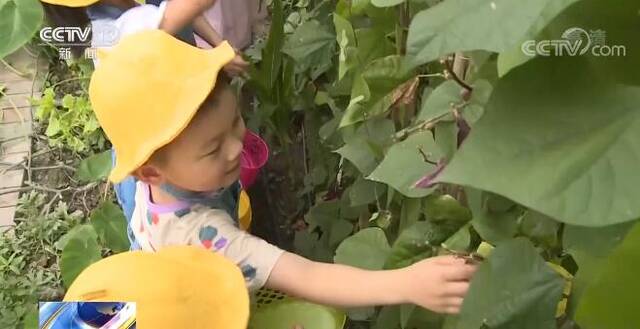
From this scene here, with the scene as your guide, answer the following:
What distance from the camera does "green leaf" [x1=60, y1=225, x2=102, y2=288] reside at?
3.22 feet

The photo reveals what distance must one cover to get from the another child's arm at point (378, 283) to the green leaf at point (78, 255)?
→ 0.34m

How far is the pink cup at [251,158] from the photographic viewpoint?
936 millimetres

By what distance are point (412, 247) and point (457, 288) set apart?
4.0 inches

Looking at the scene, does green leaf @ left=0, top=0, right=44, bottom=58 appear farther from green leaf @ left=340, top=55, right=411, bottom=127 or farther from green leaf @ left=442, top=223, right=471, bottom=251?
green leaf @ left=442, top=223, right=471, bottom=251

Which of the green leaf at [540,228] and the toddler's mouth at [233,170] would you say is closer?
the green leaf at [540,228]

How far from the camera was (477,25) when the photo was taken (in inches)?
12.5

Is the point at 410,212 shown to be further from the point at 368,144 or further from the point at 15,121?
the point at 15,121

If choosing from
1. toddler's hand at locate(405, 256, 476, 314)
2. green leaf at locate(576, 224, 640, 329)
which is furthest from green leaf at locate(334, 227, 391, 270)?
green leaf at locate(576, 224, 640, 329)

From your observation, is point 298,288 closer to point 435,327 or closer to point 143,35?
point 435,327

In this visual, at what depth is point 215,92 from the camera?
69 cm

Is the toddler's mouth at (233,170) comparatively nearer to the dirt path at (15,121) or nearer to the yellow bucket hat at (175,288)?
the yellow bucket hat at (175,288)

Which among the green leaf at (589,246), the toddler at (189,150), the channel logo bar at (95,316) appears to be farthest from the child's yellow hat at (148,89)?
the green leaf at (589,246)

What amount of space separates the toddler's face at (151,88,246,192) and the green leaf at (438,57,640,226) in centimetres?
38

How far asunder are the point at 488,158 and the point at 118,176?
450mm
